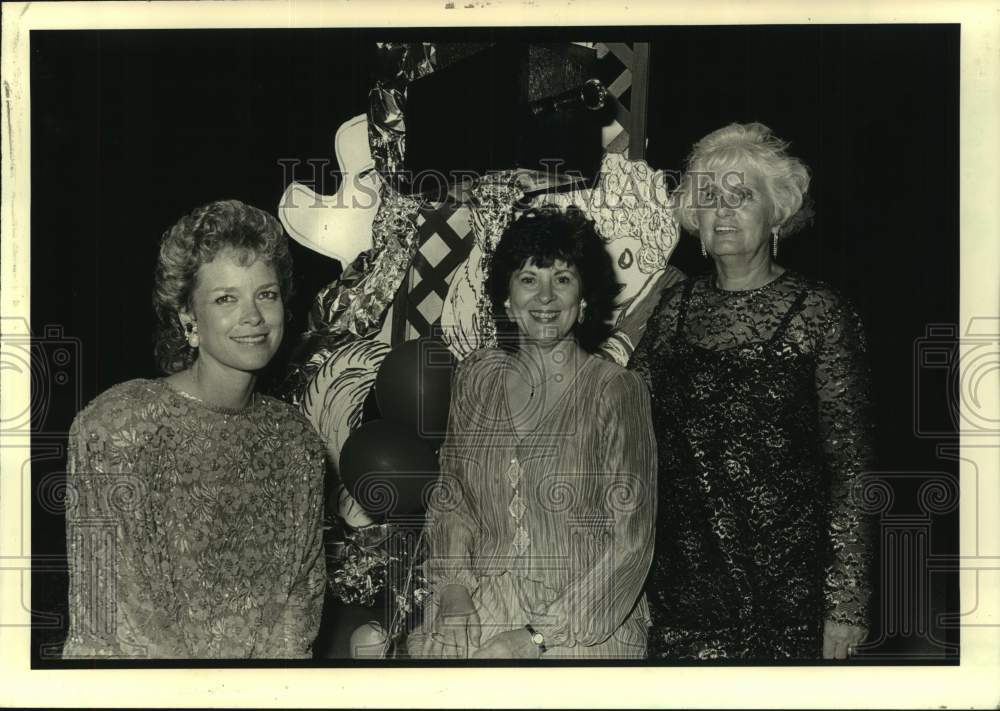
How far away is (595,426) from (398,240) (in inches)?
32.0

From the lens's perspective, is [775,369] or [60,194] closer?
[775,369]

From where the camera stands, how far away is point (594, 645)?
322 cm

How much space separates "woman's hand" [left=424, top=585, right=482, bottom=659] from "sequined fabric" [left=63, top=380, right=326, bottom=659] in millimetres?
353

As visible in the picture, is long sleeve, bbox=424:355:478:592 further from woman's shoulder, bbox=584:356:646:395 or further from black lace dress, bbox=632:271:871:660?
black lace dress, bbox=632:271:871:660

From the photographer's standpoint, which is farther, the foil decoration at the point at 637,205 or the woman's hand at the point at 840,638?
the foil decoration at the point at 637,205

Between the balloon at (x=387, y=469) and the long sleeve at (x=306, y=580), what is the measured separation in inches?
3.8

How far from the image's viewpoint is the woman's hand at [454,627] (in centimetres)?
324

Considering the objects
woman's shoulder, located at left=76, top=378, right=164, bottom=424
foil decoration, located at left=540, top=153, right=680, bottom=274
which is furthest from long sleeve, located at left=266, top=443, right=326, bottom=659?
foil decoration, located at left=540, top=153, right=680, bottom=274

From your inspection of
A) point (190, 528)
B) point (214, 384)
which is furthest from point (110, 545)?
point (214, 384)

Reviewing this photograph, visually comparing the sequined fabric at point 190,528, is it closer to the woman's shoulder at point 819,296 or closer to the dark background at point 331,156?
the dark background at point 331,156

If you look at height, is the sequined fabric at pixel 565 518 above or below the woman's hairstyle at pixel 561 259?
below

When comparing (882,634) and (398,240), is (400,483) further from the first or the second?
(882,634)

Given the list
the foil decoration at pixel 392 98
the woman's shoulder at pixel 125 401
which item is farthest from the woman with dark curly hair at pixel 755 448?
the woman's shoulder at pixel 125 401

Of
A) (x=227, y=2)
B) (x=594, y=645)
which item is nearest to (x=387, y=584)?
(x=594, y=645)
